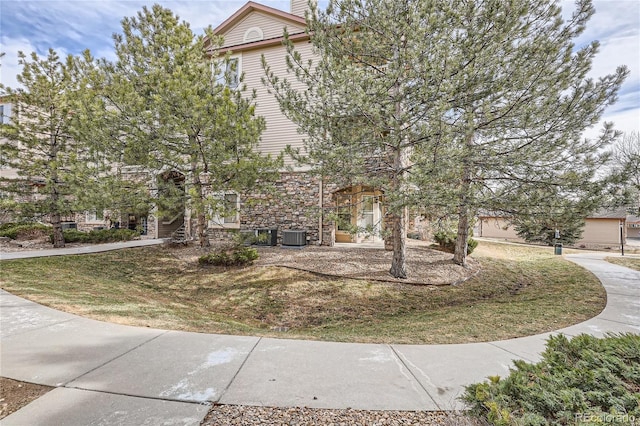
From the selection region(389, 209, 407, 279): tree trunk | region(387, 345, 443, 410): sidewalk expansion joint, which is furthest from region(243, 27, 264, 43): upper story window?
region(387, 345, 443, 410): sidewalk expansion joint

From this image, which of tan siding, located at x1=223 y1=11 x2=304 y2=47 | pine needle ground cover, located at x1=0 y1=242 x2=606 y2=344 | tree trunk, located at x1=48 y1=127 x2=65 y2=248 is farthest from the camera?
tan siding, located at x1=223 y1=11 x2=304 y2=47

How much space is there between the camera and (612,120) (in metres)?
6.39

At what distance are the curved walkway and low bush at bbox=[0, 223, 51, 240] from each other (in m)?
10.9

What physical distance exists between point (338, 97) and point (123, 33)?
7.77 m

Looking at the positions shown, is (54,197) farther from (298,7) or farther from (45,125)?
(298,7)

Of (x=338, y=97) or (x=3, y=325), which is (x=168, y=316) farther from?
(x=338, y=97)

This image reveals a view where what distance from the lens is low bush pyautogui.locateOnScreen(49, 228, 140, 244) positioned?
1144cm

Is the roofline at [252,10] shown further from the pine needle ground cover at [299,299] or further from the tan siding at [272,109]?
the pine needle ground cover at [299,299]

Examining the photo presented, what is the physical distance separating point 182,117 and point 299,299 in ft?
18.7

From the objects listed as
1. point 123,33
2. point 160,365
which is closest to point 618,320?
point 160,365

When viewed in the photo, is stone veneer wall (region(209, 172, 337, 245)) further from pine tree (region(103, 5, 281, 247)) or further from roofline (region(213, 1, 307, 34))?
roofline (region(213, 1, 307, 34))

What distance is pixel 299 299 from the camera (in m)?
7.05

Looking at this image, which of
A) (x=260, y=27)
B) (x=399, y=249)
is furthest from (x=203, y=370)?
(x=260, y=27)

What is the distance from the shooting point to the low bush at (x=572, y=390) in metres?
1.54
